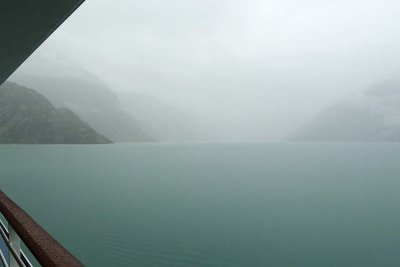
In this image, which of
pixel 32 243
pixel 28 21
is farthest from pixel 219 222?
pixel 32 243

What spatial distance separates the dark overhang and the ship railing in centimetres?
251

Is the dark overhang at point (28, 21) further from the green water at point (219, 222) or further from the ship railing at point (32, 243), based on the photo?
the green water at point (219, 222)

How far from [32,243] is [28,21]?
3834 millimetres

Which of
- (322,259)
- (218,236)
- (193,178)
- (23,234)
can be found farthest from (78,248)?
(193,178)

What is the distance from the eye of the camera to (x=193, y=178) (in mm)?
58594

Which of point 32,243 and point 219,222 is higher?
point 219,222

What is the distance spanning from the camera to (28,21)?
4.57 m

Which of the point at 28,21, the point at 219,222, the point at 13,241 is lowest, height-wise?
the point at 13,241

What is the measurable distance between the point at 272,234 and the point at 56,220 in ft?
59.9

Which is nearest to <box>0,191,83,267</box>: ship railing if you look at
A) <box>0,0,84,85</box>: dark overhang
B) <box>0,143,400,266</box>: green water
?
<box>0,0,84,85</box>: dark overhang

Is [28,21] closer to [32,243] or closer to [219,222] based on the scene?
[32,243]

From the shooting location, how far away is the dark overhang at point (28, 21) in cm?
402

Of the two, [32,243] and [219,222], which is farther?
[219,222]

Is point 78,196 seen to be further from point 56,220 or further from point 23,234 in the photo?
point 23,234
